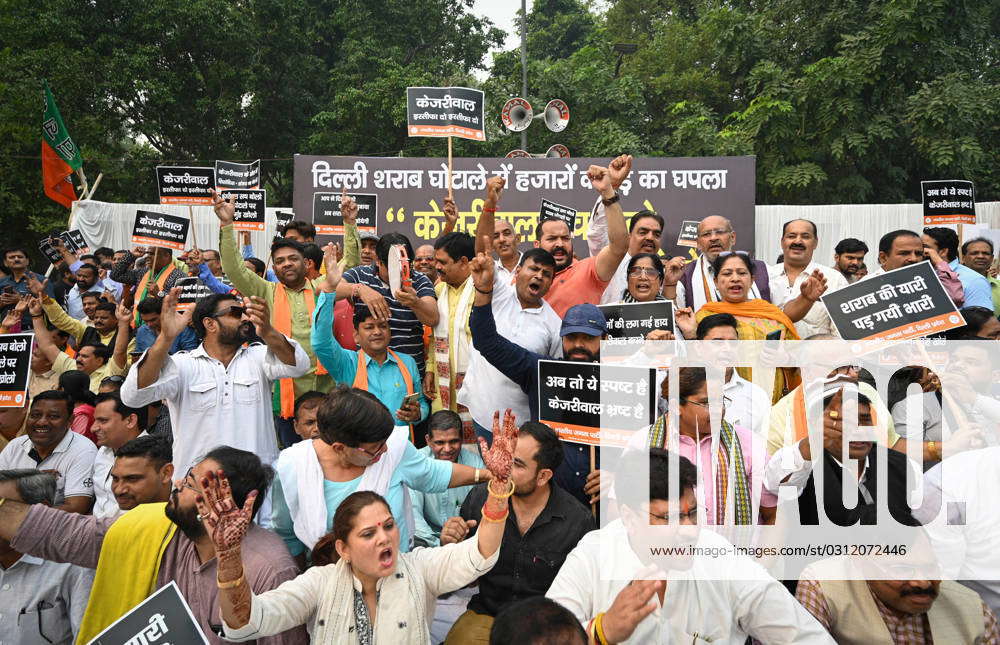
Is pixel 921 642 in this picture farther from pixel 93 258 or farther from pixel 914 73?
pixel 914 73

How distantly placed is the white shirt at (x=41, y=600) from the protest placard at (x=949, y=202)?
25.6ft

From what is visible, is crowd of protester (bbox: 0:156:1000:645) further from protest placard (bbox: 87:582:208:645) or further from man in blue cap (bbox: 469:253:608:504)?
protest placard (bbox: 87:582:208:645)

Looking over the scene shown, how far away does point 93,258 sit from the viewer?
1113cm

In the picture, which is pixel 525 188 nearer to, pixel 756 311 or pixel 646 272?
pixel 646 272

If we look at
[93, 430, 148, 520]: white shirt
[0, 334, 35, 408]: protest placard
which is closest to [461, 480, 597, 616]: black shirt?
[93, 430, 148, 520]: white shirt

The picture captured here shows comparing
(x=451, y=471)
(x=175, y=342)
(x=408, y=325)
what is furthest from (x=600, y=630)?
(x=175, y=342)

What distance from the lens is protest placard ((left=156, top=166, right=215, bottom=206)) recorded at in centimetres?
829

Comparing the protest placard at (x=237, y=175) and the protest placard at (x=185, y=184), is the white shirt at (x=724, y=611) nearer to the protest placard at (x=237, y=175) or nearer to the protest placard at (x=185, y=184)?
the protest placard at (x=185, y=184)

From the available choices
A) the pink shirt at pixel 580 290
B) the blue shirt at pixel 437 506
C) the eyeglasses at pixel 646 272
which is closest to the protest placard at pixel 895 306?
the eyeglasses at pixel 646 272

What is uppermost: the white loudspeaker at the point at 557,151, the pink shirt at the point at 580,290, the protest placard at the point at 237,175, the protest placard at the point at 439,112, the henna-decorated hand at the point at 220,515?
the white loudspeaker at the point at 557,151

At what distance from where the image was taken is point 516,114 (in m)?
15.2

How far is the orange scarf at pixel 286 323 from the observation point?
16.7ft

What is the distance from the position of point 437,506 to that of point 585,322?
138cm

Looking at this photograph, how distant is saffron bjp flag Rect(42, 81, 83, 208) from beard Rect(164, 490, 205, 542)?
1171cm
